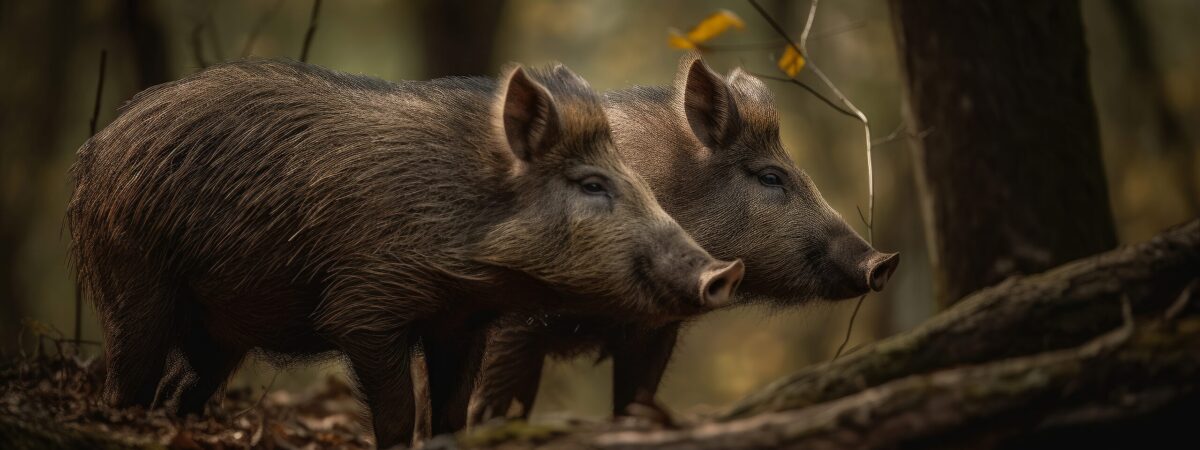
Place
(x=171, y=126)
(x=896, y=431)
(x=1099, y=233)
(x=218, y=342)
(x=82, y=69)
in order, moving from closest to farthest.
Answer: (x=896, y=431) → (x=171, y=126) → (x=218, y=342) → (x=1099, y=233) → (x=82, y=69)

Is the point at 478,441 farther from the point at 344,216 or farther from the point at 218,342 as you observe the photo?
the point at 218,342

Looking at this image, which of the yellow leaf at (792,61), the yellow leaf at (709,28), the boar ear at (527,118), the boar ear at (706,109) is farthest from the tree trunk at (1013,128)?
the boar ear at (527,118)

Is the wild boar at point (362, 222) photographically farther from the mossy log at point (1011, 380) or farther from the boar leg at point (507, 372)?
the boar leg at point (507, 372)

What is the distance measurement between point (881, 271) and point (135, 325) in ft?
10.8

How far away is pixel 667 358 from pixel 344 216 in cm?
216

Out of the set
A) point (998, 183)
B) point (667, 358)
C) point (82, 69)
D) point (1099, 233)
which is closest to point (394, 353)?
point (667, 358)

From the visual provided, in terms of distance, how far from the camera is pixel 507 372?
5777 mm

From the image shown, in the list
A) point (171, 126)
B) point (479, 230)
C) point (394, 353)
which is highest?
point (171, 126)

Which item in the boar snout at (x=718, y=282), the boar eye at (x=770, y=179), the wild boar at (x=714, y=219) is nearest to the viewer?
the boar snout at (x=718, y=282)

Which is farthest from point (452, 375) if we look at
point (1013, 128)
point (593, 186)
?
point (1013, 128)

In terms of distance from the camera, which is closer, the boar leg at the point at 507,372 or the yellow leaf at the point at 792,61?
the boar leg at the point at 507,372

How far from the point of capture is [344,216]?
4496 millimetres

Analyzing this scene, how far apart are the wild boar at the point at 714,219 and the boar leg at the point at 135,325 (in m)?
1.56

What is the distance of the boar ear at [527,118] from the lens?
4496mm
